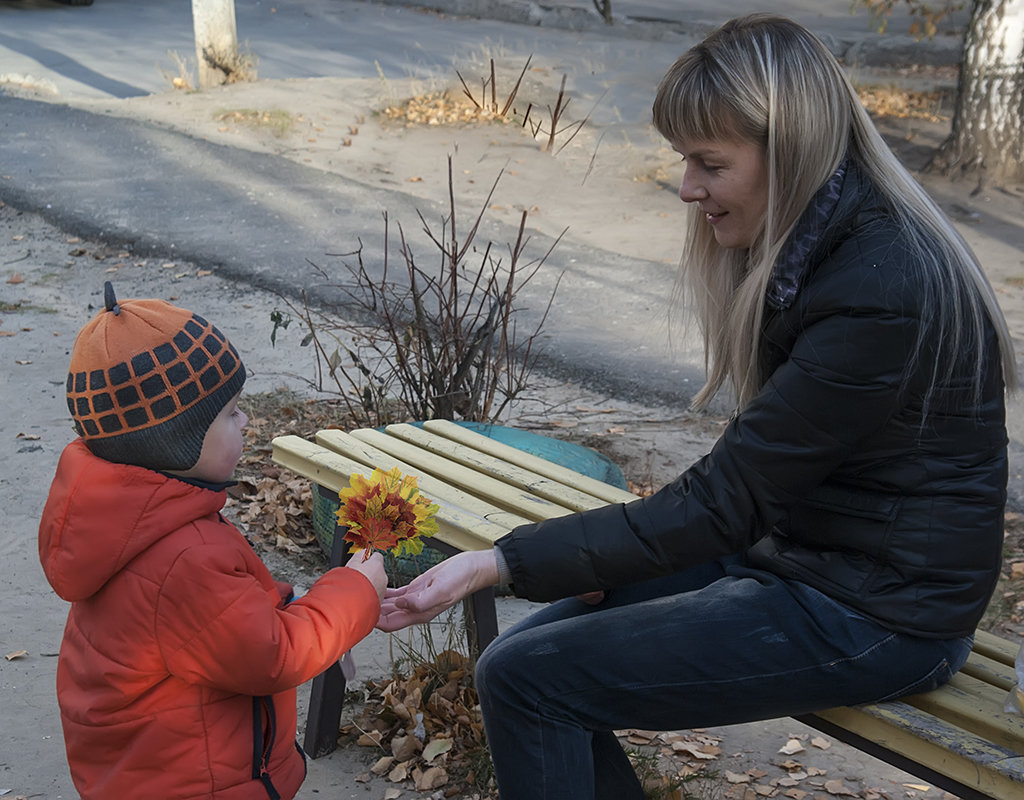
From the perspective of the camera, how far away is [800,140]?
6.70 feet

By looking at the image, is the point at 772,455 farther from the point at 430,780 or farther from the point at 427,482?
the point at 430,780

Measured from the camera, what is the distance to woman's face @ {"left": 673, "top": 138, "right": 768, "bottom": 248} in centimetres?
212

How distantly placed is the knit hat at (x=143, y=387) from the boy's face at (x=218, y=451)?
1 cm

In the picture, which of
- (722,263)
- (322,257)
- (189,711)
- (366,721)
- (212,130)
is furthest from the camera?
(212,130)

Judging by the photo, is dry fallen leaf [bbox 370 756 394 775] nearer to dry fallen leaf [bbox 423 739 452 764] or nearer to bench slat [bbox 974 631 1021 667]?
dry fallen leaf [bbox 423 739 452 764]

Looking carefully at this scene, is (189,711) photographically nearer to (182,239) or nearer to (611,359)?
(611,359)

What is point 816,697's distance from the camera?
2059 millimetres

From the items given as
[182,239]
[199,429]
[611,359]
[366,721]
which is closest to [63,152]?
[182,239]

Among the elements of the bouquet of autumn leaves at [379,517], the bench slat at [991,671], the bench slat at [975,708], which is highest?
the bouquet of autumn leaves at [379,517]

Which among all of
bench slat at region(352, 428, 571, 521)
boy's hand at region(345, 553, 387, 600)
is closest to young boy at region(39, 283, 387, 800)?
boy's hand at region(345, 553, 387, 600)

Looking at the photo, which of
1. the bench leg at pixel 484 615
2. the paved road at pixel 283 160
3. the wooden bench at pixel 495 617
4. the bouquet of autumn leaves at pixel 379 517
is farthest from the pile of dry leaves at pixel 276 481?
the bouquet of autumn leaves at pixel 379 517

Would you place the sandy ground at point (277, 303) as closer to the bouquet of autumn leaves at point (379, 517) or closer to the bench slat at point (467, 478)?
the bench slat at point (467, 478)

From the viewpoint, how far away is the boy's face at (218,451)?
1973mm

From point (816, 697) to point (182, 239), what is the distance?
668 cm
